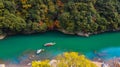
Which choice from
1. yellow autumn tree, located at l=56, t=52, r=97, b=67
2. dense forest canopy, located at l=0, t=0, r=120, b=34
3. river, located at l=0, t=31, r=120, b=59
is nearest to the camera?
yellow autumn tree, located at l=56, t=52, r=97, b=67

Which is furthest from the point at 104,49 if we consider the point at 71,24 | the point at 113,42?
the point at 71,24

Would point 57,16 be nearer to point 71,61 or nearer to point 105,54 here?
point 105,54

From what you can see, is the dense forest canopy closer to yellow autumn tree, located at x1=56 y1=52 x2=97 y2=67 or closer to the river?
the river

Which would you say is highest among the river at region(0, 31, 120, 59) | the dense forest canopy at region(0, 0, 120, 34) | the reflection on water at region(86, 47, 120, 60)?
the dense forest canopy at region(0, 0, 120, 34)

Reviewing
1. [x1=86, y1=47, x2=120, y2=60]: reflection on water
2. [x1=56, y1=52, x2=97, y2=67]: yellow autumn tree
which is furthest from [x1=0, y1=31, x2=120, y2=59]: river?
[x1=56, y1=52, x2=97, y2=67]: yellow autumn tree

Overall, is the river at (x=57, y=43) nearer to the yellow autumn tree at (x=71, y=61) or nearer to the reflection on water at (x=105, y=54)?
the reflection on water at (x=105, y=54)
